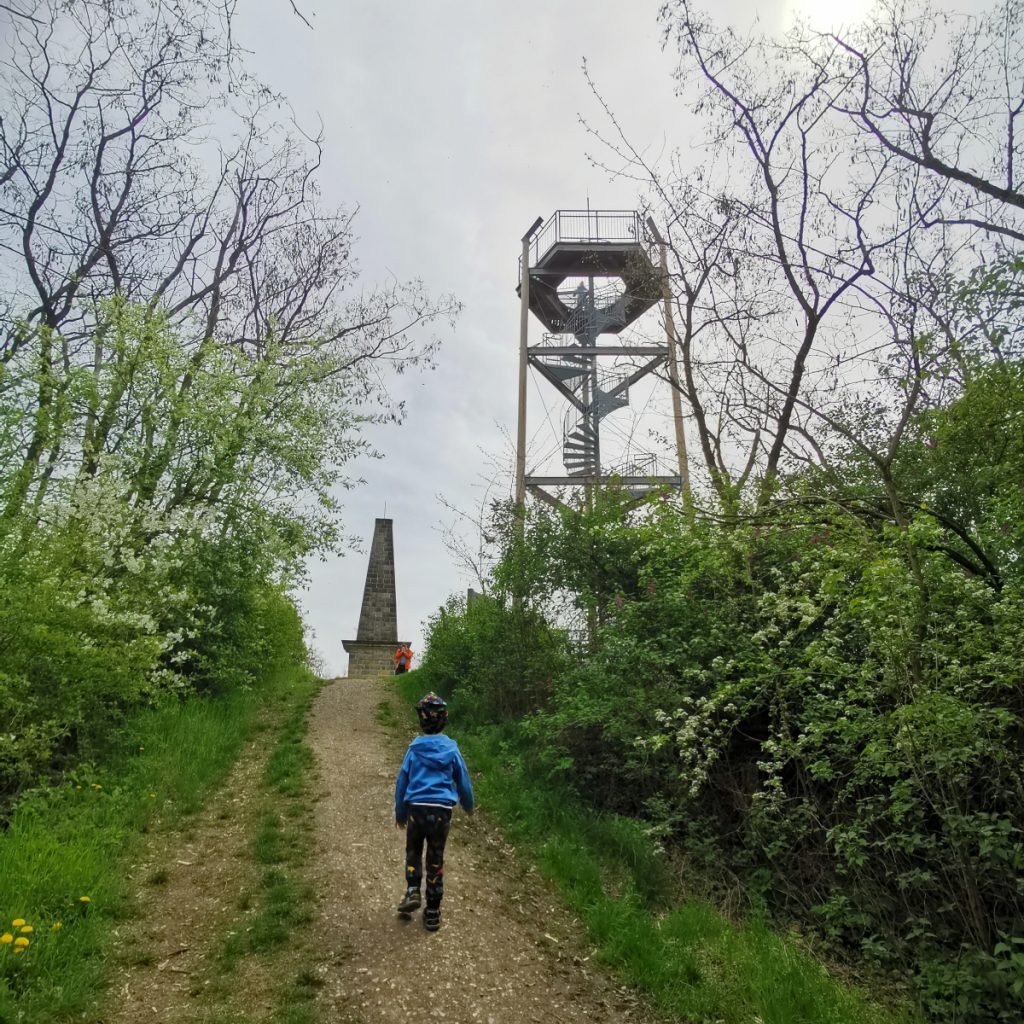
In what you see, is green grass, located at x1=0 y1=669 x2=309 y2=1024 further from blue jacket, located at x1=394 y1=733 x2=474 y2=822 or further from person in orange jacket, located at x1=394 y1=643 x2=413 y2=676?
person in orange jacket, located at x1=394 y1=643 x2=413 y2=676

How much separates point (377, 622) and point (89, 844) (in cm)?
1915

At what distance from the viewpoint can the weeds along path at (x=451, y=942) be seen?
160 inches

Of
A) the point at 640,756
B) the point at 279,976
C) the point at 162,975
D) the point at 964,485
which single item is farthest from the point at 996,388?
the point at 162,975

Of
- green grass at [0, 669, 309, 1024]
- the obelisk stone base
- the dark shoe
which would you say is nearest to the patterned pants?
the dark shoe

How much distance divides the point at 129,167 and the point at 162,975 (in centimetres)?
1334

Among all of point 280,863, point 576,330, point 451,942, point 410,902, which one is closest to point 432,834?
point 410,902

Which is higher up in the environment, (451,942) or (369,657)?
(369,657)

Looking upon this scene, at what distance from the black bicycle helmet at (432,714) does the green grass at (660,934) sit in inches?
75.7

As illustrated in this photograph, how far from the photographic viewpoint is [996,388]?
5.76m

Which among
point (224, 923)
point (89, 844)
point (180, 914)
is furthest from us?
point (89, 844)

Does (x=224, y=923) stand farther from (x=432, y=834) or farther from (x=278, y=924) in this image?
(x=432, y=834)

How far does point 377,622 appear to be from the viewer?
967 inches

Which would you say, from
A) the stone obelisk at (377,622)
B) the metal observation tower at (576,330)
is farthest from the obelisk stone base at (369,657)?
the metal observation tower at (576,330)

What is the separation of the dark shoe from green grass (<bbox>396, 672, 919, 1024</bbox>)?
134cm
